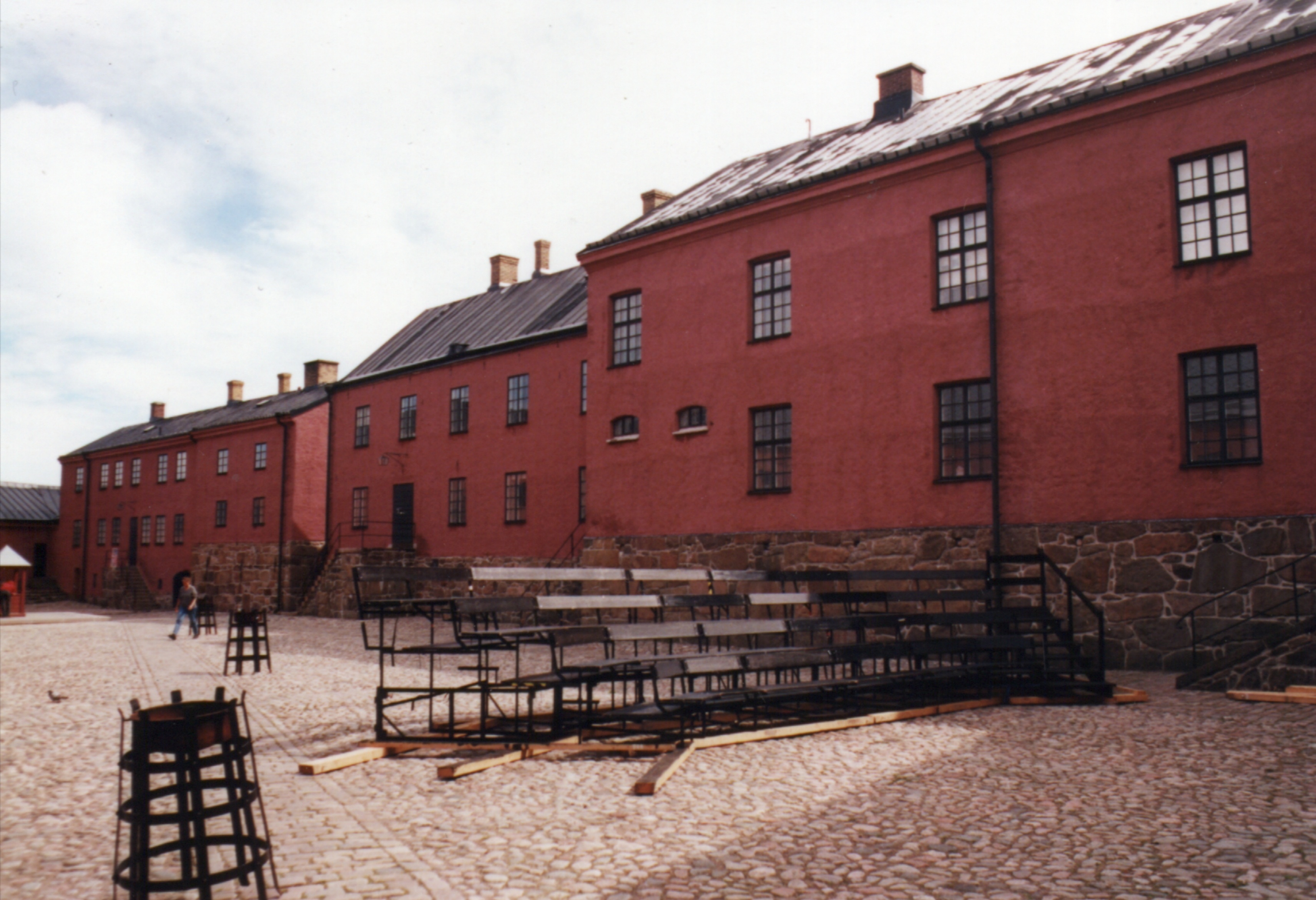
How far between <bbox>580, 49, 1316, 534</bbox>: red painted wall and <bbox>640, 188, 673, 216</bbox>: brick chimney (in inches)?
379

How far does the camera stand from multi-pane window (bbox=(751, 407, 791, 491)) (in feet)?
65.6

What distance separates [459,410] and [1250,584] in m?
23.3

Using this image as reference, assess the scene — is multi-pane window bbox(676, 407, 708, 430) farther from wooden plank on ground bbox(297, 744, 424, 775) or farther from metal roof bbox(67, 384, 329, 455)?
metal roof bbox(67, 384, 329, 455)

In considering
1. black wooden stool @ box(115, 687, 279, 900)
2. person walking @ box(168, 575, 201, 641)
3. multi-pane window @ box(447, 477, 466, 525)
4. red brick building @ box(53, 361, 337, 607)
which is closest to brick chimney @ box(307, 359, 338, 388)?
red brick building @ box(53, 361, 337, 607)

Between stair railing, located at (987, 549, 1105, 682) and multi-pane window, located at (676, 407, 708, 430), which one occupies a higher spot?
multi-pane window, located at (676, 407, 708, 430)

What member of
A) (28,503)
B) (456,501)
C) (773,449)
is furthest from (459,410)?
(28,503)

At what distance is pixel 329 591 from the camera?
34.4m

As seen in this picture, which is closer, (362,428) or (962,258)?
(962,258)

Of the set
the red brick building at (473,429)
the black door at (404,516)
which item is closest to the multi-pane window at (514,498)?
the red brick building at (473,429)

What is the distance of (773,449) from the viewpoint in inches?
797

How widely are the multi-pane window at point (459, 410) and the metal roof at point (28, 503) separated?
42658 millimetres

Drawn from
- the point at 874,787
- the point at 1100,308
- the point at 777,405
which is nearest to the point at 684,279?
the point at 777,405

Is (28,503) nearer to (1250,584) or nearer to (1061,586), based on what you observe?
(1061,586)

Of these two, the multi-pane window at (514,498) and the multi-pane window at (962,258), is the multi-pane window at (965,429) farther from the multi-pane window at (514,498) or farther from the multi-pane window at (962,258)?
the multi-pane window at (514,498)
